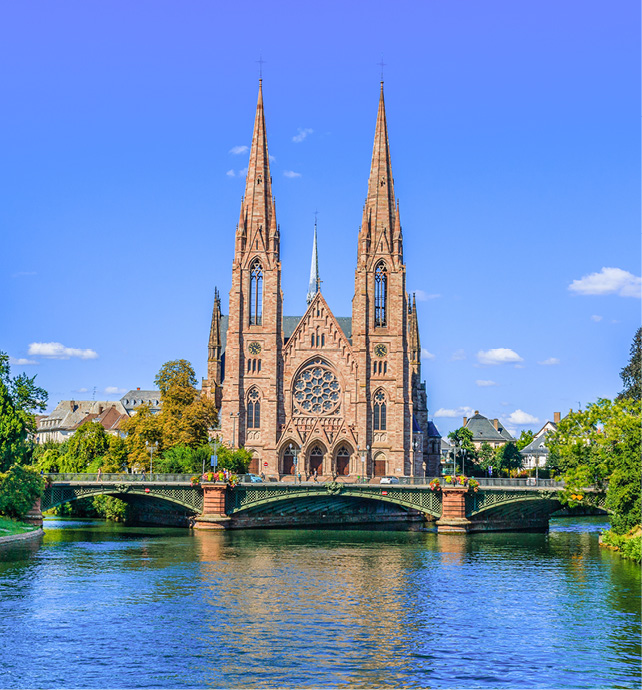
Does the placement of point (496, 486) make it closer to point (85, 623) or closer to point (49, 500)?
point (49, 500)

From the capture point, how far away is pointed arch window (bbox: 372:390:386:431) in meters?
110

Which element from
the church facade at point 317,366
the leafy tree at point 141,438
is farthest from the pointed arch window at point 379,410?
the leafy tree at point 141,438

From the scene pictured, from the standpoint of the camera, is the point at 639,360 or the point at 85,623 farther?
the point at 639,360

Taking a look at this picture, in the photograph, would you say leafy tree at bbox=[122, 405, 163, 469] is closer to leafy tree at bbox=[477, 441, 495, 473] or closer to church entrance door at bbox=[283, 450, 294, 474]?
church entrance door at bbox=[283, 450, 294, 474]

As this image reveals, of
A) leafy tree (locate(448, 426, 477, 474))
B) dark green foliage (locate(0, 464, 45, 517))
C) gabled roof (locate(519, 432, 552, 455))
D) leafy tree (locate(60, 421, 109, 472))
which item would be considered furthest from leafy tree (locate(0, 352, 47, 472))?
gabled roof (locate(519, 432, 552, 455))

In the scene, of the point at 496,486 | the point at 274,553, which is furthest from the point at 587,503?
the point at 274,553

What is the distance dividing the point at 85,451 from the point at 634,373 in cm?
5637

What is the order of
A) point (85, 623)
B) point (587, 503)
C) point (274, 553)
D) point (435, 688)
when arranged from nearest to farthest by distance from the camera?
point (435, 688)
point (85, 623)
point (274, 553)
point (587, 503)

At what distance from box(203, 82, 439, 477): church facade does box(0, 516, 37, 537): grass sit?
36530 mm

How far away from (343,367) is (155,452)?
79.5 ft

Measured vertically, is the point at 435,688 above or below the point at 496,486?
below

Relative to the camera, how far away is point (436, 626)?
132ft

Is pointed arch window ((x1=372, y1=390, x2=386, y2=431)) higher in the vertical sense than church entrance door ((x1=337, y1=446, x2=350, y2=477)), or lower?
higher

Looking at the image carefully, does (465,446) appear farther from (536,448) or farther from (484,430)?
(484,430)
